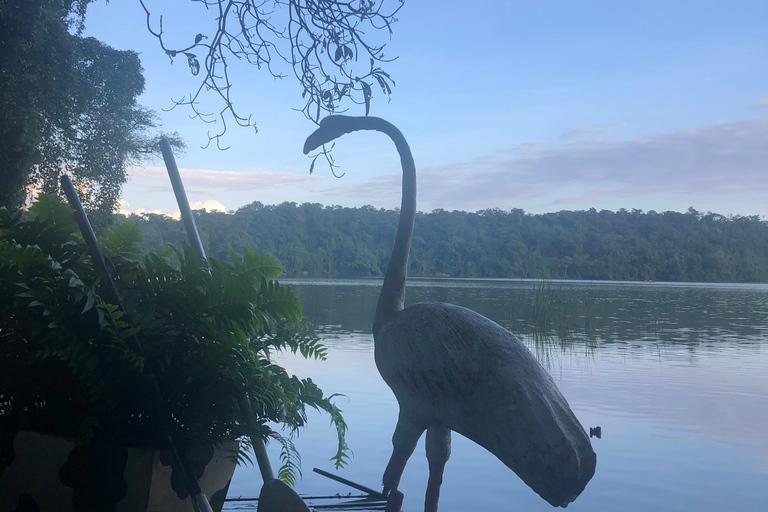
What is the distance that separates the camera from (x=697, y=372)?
23.0ft

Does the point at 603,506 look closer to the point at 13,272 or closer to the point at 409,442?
the point at 409,442

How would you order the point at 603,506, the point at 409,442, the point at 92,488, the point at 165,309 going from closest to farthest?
1. the point at 92,488
2. the point at 165,309
3. the point at 409,442
4. the point at 603,506

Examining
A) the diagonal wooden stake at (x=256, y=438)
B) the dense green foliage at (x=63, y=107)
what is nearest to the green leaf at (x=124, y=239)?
the diagonal wooden stake at (x=256, y=438)

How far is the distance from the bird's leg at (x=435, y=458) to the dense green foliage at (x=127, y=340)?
677 millimetres

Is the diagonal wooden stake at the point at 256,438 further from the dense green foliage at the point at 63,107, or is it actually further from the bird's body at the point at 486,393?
the dense green foliage at the point at 63,107

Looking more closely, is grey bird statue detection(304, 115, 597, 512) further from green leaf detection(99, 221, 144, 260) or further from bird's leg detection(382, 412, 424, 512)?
green leaf detection(99, 221, 144, 260)

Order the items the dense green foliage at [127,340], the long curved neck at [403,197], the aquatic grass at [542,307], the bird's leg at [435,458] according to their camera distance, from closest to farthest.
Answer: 1. the dense green foliage at [127,340]
2. the bird's leg at [435,458]
3. the long curved neck at [403,197]
4. the aquatic grass at [542,307]

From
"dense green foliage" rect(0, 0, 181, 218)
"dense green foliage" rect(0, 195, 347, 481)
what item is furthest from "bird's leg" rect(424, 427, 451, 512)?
"dense green foliage" rect(0, 0, 181, 218)

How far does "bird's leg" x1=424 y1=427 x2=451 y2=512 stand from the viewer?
2.19m

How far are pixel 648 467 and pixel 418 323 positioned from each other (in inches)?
73.5

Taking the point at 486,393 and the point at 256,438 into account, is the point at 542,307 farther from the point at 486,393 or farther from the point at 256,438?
the point at 256,438

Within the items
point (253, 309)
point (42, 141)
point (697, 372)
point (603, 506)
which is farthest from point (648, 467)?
point (42, 141)

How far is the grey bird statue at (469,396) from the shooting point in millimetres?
1855

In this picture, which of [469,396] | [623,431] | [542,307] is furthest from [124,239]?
[542,307]
